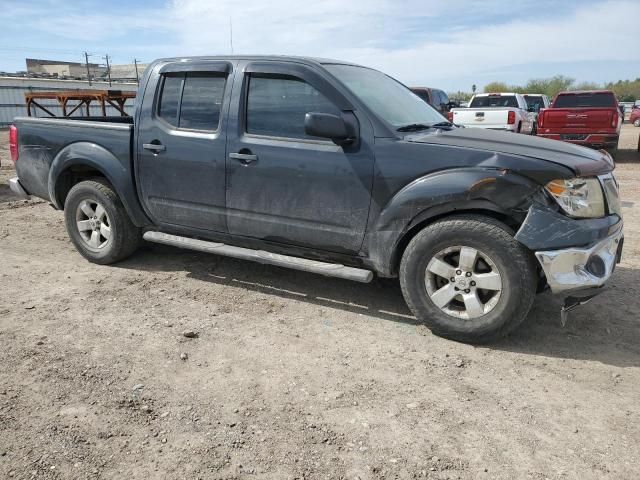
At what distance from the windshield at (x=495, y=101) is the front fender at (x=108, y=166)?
13.5 m

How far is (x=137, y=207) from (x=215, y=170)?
1026 mm

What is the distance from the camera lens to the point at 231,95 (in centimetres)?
424

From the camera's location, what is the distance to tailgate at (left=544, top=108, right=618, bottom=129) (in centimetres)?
1239

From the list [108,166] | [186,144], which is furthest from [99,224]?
[186,144]

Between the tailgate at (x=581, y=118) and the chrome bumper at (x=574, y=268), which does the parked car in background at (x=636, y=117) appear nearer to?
the tailgate at (x=581, y=118)

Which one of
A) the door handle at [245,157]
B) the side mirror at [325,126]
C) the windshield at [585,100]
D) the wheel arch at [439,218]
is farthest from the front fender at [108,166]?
the windshield at [585,100]

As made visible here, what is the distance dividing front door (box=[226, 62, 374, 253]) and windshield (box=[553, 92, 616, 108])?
12127 mm

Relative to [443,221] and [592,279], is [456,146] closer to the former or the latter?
[443,221]

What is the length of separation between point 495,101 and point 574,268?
14424 millimetres

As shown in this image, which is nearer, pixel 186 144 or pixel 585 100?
pixel 186 144

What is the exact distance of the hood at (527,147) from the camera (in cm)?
338

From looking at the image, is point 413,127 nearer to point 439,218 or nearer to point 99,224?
point 439,218

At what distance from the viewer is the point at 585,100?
13812 millimetres

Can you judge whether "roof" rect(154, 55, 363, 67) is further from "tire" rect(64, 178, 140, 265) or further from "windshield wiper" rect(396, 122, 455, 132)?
"tire" rect(64, 178, 140, 265)
